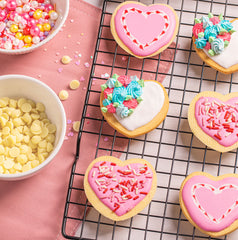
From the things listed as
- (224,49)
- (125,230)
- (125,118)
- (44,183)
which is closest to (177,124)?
(125,118)

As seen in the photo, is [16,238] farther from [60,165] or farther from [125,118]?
[125,118]

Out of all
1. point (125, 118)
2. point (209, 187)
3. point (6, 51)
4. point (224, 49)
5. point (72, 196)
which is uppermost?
point (224, 49)

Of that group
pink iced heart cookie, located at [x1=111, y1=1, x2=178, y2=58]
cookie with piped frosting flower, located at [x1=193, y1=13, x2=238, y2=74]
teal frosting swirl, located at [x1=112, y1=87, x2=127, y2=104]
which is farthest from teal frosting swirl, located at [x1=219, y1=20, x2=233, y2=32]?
teal frosting swirl, located at [x1=112, y1=87, x2=127, y2=104]

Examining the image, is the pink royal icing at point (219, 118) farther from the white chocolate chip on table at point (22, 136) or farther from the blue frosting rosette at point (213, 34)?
the white chocolate chip on table at point (22, 136)

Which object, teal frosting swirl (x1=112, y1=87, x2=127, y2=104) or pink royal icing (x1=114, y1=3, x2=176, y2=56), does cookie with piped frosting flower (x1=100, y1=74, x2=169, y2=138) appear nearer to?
teal frosting swirl (x1=112, y1=87, x2=127, y2=104)

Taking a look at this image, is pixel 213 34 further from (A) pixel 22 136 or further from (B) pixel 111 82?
(A) pixel 22 136

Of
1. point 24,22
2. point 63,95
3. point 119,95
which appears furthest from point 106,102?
point 24,22
